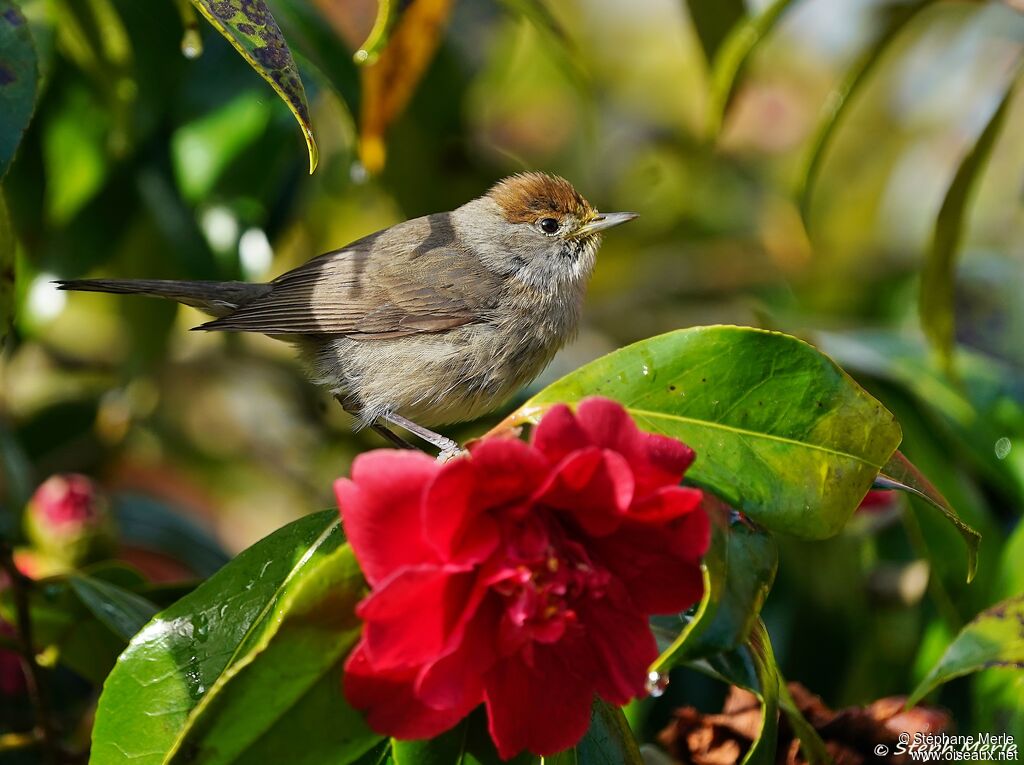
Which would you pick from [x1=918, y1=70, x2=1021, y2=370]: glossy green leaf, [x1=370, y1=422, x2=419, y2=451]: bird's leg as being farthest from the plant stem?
[x1=918, y1=70, x2=1021, y2=370]: glossy green leaf

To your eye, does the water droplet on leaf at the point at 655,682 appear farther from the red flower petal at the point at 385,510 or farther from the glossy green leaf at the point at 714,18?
the glossy green leaf at the point at 714,18

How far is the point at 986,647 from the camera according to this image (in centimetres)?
224

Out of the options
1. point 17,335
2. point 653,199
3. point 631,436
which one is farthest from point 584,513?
point 653,199

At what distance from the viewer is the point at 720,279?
5.45m

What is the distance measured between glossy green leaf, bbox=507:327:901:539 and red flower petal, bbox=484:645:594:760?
385 mm

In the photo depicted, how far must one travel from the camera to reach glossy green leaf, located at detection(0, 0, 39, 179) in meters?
1.98

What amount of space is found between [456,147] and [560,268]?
2.44 ft

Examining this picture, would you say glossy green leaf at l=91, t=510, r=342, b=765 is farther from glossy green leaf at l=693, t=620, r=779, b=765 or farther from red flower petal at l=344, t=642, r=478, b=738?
glossy green leaf at l=693, t=620, r=779, b=765

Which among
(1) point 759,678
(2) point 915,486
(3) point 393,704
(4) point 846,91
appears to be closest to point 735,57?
(4) point 846,91

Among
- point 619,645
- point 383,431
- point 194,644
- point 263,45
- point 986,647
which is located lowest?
point 383,431

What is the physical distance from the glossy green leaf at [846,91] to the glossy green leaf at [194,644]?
7.01ft

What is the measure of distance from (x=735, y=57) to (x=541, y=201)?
843 mm

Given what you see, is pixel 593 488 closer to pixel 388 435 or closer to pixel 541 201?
pixel 388 435

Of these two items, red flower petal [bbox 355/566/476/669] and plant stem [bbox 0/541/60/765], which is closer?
red flower petal [bbox 355/566/476/669]
